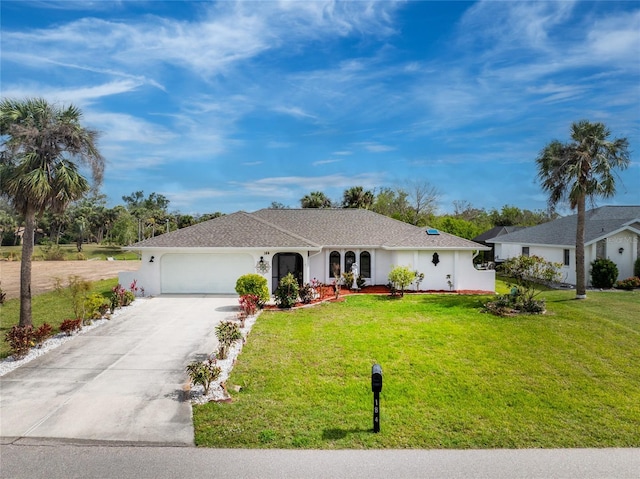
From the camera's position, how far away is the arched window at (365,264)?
21281 mm

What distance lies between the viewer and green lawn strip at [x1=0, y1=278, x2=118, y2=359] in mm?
12867

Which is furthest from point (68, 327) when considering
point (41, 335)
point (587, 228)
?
point (587, 228)

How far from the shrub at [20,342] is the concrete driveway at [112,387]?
51 cm

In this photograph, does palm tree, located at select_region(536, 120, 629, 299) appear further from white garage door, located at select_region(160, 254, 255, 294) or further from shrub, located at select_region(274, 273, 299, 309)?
white garage door, located at select_region(160, 254, 255, 294)

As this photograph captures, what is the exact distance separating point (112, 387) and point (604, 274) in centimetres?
2517

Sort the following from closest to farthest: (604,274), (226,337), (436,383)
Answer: (436,383)
(226,337)
(604,274)

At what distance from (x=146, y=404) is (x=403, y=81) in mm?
18206

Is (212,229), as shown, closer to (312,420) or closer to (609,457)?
(312,420)

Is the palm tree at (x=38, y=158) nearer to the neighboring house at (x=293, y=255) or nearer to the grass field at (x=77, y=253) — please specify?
the neighboring house at (x=293, y=255)

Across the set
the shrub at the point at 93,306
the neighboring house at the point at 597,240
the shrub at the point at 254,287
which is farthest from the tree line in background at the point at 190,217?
the shrub at the point at 93,306

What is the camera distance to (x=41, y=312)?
1546 centimetres

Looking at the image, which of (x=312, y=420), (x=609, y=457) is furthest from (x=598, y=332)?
(x=312, y=420)

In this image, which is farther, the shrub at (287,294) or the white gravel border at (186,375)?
the shrub at (287,294)

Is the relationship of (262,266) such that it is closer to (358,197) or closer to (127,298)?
(127,298)
